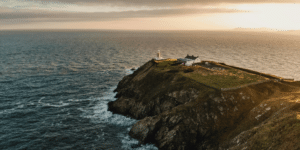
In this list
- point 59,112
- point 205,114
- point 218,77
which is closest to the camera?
point 205,114

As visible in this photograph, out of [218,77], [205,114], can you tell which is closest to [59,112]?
[205,114]

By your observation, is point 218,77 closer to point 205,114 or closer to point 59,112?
point 205,114

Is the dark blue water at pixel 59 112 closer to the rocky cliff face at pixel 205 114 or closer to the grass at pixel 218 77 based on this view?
the rocky cliff face at pixel 205 114

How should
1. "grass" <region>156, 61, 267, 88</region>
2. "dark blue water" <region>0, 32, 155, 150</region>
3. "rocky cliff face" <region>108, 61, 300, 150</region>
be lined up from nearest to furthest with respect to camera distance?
"rocky cliff face" <region>108, 61, 300, 150</region> < "dark blue water" <region>0, 32, 155, 150</region> < "grass" <region>156, 61, 267, 88</region>

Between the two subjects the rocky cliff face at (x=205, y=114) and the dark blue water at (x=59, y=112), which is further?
the dark blue water at (x=59, y=112)

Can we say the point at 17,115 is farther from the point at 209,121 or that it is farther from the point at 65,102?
the point at 209,121

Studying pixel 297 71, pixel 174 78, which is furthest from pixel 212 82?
pixel 297 71

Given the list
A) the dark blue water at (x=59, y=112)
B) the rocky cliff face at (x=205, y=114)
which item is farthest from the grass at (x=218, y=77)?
the dark blue water at (x=59, y=112)

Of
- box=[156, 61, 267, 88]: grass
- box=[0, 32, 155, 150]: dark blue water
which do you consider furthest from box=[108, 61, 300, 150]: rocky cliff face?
box=[0, 32, 155, 150]: dark blue water

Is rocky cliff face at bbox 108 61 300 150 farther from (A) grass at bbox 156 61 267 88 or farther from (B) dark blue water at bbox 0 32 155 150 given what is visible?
(B) dark blue water at bbox 0 32 155 150
